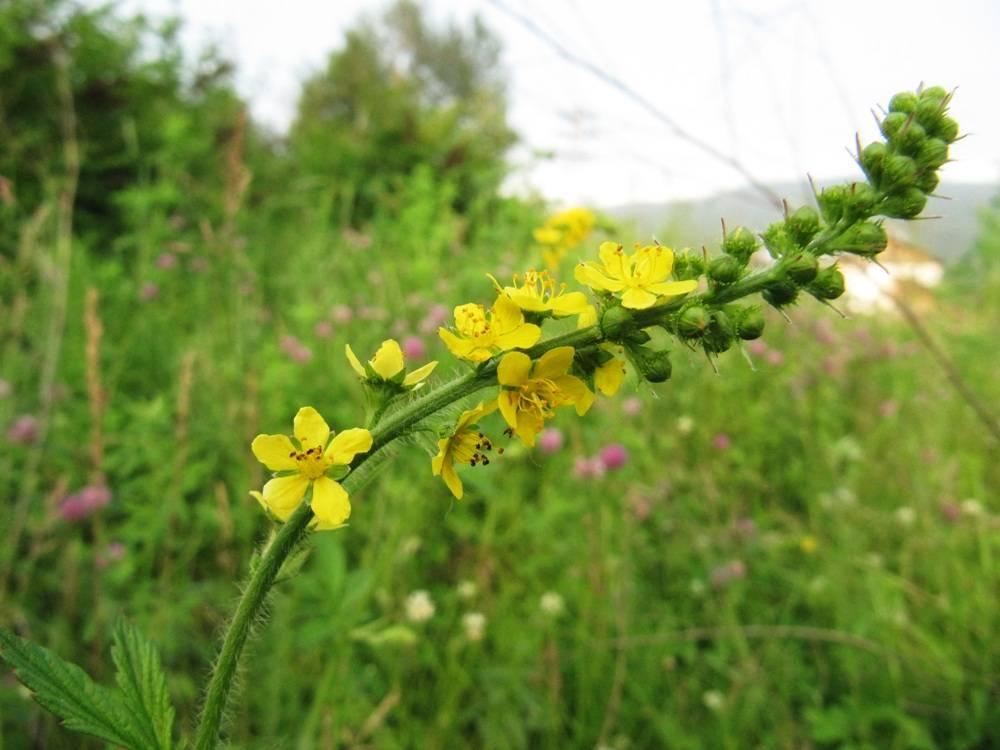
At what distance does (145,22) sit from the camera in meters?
7.27

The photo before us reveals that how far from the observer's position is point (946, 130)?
108 centimetres

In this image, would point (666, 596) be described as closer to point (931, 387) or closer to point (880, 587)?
point (880, 587)

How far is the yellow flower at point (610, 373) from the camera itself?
110 cm

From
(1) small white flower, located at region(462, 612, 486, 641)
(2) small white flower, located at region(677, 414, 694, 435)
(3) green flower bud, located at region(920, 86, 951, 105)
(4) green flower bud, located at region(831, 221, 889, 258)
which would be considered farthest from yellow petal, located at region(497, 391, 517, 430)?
(2) small white flower, located at region(677, 414, 694, 435)

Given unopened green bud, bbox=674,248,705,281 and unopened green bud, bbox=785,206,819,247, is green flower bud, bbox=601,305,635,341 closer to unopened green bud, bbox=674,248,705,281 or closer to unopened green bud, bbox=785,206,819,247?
unopened green bud, bbox=674,248,705,281

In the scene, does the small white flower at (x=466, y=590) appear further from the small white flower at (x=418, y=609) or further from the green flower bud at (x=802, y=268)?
the green flower bud at (x=802, y=268)

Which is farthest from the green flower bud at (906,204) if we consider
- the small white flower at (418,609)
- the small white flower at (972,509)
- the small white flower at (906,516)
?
the small white flower at (972,509)

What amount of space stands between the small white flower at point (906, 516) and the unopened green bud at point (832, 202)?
2590mm

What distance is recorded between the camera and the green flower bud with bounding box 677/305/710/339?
3.28 feet

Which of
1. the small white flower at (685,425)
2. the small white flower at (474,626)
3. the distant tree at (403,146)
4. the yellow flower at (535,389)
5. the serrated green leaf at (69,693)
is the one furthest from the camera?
the distant tree at (403,146)

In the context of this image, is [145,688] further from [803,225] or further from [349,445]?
[803,225]

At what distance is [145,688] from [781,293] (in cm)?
103

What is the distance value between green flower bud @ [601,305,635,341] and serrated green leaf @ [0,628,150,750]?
82cm

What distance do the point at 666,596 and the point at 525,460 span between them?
0.86m
